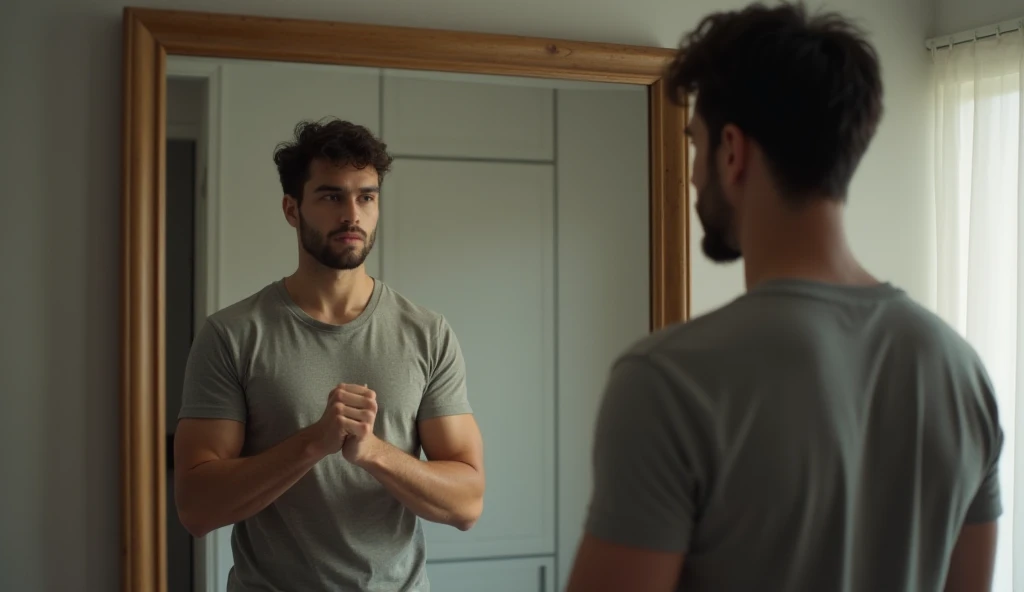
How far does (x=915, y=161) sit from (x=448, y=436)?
4.57ft

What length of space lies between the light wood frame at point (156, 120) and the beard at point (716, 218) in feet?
3.83

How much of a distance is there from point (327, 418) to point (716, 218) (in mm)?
723

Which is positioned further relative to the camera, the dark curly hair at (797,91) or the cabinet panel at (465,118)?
the cabinet panel at (465,118)

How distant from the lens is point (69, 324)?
1725 mm

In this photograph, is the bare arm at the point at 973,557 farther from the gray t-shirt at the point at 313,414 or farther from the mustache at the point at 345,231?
the mustache at the point at 345,231

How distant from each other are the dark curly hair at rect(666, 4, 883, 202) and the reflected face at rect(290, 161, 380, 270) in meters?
0.97

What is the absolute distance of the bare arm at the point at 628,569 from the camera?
0.74 meters

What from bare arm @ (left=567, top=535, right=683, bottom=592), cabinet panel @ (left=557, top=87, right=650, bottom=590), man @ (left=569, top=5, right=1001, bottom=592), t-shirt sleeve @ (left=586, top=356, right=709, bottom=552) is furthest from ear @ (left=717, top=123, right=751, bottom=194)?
cabinet panel @ (left=557, top=87, right=650, bottom=590)

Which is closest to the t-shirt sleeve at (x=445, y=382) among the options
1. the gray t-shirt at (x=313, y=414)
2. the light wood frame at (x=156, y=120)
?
the gray t-shirt at (x=313, y=414)

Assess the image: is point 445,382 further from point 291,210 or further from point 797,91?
point 797,91

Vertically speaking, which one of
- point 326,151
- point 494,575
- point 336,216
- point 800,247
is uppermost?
point 326,151

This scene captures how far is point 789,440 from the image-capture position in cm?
74

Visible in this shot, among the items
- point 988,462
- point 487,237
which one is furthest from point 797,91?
point 487,237

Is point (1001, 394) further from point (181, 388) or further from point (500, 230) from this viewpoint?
point (181, 388)
